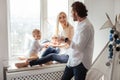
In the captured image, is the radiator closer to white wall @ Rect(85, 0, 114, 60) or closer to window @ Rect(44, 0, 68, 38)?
window @ Rect(44, 0, 68, 38)

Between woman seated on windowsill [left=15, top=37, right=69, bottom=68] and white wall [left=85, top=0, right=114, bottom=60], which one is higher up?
white wall [left=85, top=0, right=114, bottom=60]

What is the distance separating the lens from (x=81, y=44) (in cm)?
214

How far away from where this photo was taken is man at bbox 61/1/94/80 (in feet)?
7.04

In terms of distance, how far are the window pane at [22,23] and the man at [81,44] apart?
2.71 ft

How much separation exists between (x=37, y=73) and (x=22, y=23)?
74 centimetres

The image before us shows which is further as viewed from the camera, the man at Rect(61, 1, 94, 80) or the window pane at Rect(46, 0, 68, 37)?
the window pane at Rect(46, 0, 68, 37)

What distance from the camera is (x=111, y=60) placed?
5.98ft

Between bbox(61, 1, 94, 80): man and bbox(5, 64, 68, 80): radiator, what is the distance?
51cm

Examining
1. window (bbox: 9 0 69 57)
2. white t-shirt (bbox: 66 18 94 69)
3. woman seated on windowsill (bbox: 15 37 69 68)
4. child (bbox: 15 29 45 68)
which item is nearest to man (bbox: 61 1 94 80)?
white t-shirt (bbox: 66 18 94 69)

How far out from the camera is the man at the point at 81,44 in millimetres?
2145

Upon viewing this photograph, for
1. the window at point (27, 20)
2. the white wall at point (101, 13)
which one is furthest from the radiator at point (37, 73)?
the white wall at point (101, 13)

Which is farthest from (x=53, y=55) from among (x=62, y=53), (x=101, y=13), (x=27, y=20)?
(x=101, y=13)

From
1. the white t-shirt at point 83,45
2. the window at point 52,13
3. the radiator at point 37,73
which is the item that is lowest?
the radiator at point 37,73

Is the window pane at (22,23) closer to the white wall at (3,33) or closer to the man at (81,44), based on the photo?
the white wall at (3,33)
